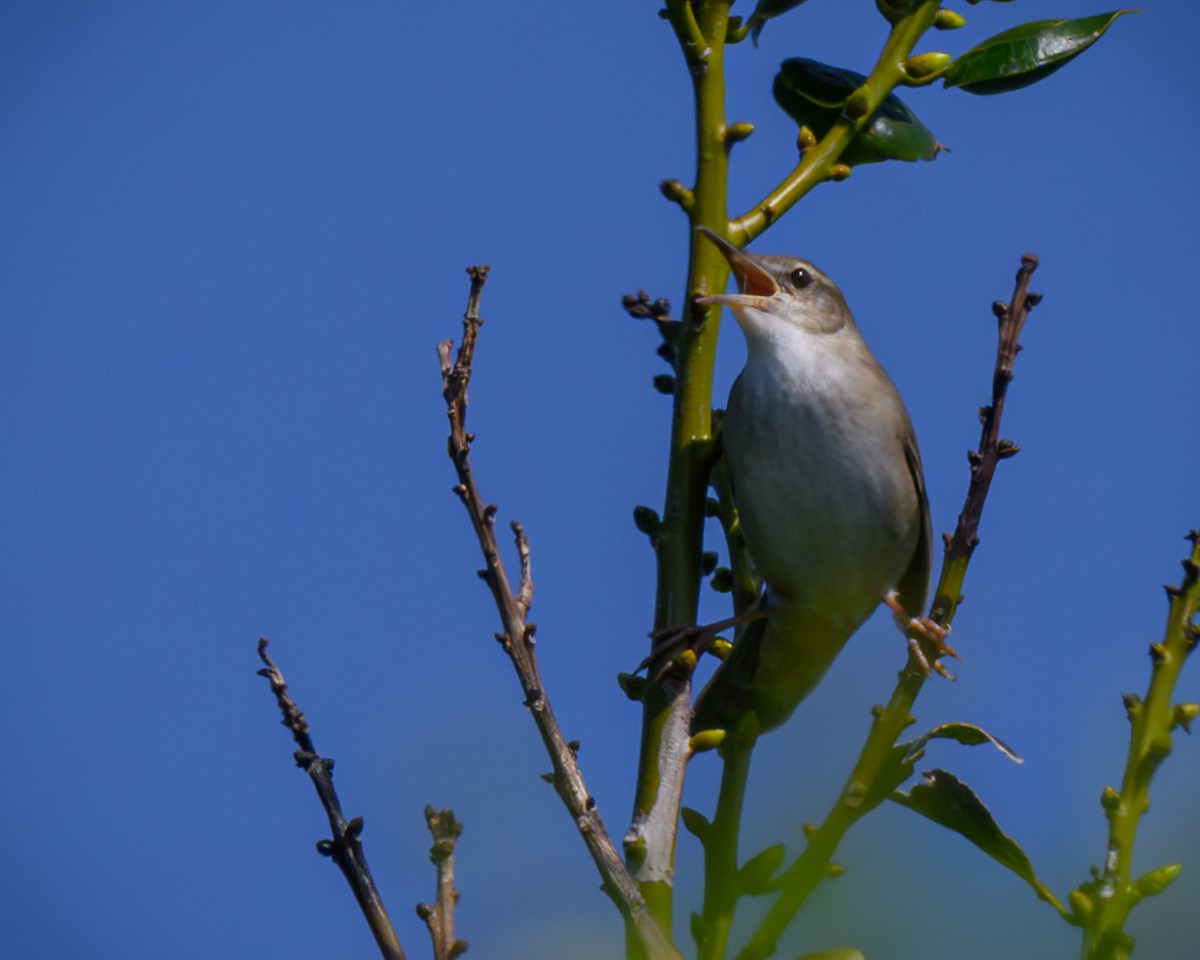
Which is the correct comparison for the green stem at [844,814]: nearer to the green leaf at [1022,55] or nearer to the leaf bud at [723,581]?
the leaf bud at [723,581]

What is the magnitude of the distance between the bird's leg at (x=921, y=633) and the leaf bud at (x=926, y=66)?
1.10 metres

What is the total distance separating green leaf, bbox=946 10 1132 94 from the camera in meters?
2.89

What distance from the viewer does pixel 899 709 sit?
7.05 ft

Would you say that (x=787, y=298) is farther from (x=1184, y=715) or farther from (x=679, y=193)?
(x=1184, y=715)

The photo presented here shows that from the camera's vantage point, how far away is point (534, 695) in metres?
1.97

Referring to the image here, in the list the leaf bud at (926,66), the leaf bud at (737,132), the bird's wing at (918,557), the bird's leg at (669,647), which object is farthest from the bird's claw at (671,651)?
the bird's wing at (918,557)

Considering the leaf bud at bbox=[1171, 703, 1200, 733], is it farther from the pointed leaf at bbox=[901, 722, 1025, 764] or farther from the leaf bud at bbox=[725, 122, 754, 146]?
the leaf bud at bbox=[725, 122, 754, 146]

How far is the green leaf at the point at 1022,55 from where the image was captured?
9.48 ft

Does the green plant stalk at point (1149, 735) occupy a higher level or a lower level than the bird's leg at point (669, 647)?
lower

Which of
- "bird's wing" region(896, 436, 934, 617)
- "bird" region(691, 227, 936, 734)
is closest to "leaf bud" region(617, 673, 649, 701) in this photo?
"bird" region(691, 227, 936, 734)

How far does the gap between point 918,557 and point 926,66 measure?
1.60 meters

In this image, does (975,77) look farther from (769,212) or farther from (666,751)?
(666,751)

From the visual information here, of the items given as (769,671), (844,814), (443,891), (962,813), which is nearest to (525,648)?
(443,891)

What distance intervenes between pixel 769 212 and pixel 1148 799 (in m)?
1.24
